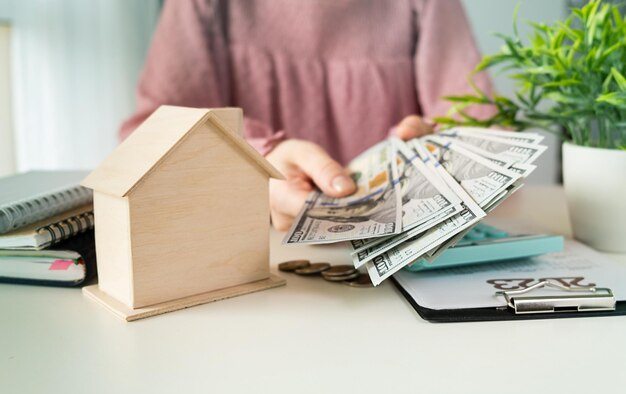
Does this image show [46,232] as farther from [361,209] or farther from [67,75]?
[67,75]

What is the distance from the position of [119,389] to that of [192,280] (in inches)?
6.8

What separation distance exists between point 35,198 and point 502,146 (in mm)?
509

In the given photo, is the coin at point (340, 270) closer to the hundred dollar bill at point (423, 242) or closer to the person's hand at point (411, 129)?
the hundred dollar bill at point (423, 242)

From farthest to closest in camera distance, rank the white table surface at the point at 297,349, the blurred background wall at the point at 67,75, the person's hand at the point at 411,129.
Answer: the blurred background wall at the point at 67,75
the person's hand at the point at 411,129
the white table surface at the point at 297,349

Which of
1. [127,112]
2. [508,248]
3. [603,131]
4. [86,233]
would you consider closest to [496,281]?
[508,248]

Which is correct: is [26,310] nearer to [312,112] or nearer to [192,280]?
[192,280]

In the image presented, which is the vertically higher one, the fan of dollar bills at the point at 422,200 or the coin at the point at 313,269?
the fan of dollar bills at the point at 422,200

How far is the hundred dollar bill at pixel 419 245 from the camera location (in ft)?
1.89

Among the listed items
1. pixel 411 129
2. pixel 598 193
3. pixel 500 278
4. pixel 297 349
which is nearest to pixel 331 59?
pixel 411 129

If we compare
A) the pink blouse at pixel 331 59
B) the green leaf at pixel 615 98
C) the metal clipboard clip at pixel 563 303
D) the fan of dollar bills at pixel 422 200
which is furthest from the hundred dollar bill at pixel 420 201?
the pink blouse at pixel 331 59

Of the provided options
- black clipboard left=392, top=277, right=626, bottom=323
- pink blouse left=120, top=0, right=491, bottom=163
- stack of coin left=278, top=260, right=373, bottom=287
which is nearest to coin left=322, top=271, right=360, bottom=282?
stack of coin left=278, top=260, right=373, bottom=287

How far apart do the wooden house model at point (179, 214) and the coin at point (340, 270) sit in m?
0.08

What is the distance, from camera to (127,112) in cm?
177

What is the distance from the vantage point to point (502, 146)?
2.26ft
